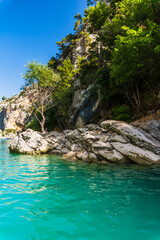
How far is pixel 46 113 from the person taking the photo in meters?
38.2

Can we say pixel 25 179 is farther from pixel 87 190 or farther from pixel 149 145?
pixel 149 145

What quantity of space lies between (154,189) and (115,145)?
6508 millimetres

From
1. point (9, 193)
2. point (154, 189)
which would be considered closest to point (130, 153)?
point (154, 189)

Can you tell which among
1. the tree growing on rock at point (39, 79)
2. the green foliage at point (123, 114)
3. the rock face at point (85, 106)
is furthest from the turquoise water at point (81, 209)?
the tree growing on rock at point (39, 79)

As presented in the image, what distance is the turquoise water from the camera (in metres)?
3.95

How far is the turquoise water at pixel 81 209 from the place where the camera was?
3947mm

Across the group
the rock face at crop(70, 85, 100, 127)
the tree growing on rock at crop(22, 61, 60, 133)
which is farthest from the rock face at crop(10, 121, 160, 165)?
the tree growing on rock at crop(22, 61, 60, 133)

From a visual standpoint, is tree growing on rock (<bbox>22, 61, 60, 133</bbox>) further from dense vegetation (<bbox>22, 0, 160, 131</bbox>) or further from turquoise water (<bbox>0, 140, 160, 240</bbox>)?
turquoise water (<bbox>0, 140, 160, 240</bbox>)

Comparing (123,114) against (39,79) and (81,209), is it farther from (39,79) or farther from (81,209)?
(39,79)

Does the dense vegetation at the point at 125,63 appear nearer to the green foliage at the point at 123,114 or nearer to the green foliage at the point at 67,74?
the green foliage at the point at 123,114

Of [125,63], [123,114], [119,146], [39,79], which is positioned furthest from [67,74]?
[119,146]

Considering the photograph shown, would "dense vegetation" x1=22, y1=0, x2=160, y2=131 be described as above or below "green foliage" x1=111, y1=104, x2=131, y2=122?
above

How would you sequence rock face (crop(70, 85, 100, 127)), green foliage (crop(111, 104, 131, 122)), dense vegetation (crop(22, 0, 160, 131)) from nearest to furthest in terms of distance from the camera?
dense vegetation (crop(22, 0, 160, 131)) < green foliage (crop(111, 104, 131, 122)) < rock face (crop(70, 85, 100, 127))

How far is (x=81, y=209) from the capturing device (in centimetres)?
520
